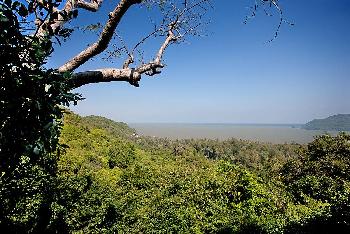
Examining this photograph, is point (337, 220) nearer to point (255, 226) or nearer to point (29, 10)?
point (255, 226)

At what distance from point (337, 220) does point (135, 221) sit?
984cm

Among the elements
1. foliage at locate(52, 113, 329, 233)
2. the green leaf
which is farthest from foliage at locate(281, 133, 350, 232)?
the green leaf

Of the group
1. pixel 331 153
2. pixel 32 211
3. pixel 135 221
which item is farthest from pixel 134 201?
pixel 331 153

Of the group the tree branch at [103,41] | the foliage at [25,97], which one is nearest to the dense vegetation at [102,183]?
the foliage at [25,97]

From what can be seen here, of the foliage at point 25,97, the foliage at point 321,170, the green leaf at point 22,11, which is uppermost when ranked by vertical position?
the green leaf at point 22,11

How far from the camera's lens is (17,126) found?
2291 millimetres

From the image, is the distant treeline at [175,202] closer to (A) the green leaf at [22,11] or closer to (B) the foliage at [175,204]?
(B) the foliage at [175,204]

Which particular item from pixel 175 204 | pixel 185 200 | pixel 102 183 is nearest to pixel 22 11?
pixel 175 204

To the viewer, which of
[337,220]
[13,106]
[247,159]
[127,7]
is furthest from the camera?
[247,159]

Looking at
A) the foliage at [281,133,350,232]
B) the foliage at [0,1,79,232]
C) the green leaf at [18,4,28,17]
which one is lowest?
the foliage at [281,133,350,232]

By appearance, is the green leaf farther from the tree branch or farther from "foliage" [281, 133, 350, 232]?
"foliage" [281, 133, 350, 232]

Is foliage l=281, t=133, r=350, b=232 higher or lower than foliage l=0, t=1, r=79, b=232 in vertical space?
lower

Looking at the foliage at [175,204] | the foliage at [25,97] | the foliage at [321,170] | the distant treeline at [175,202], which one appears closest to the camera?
the foliage at [25,97]

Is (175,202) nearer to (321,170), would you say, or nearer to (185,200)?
(185,200)
